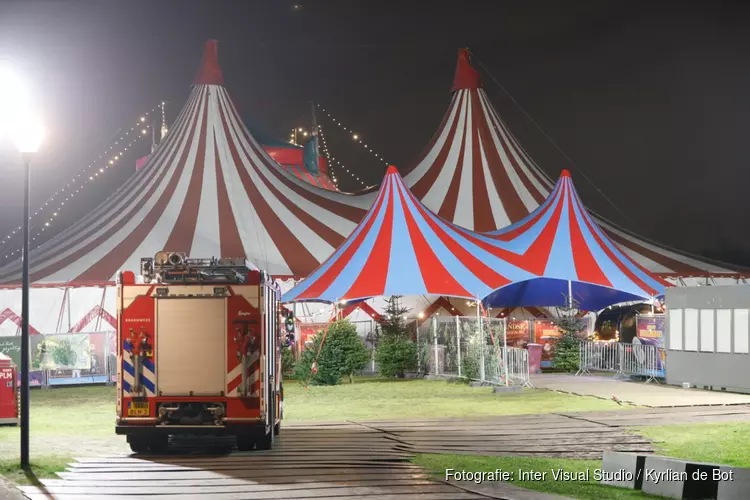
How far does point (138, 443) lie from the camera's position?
34.0 ft

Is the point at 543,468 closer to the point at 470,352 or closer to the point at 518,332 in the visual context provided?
the point at 470,352

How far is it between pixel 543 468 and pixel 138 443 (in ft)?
13.6

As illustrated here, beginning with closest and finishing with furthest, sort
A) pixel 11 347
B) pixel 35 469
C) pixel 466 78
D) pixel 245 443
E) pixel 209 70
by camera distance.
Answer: pixel 35 469 → pixel 245 443 → pixel 11 347 → pixel 209 70 → pixel 466 78

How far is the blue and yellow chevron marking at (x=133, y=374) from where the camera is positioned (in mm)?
10383

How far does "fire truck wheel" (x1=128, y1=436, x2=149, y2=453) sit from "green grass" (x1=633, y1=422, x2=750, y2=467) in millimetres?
5195

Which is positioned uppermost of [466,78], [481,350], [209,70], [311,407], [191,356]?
[209,70]

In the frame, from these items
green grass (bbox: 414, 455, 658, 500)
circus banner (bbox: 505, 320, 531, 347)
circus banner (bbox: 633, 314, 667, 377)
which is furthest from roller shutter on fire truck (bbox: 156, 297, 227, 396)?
circus banner (bbox: 505, 320, 531, 347)

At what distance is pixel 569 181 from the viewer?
77.0 feet

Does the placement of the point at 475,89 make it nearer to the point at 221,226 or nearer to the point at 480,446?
the point at 221,226

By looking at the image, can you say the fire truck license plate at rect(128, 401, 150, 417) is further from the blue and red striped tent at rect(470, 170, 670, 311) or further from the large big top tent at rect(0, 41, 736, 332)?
the large big top tent at rect(0, 41, 736, 332)

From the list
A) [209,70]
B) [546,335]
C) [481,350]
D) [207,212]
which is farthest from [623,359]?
Answer: [209,70]

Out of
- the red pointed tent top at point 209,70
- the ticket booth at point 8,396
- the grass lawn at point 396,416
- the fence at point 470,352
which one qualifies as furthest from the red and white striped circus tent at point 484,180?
the ticket booth at point 8,396

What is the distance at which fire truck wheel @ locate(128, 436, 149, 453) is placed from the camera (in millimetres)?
10312

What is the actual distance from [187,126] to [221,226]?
4.12 meters
